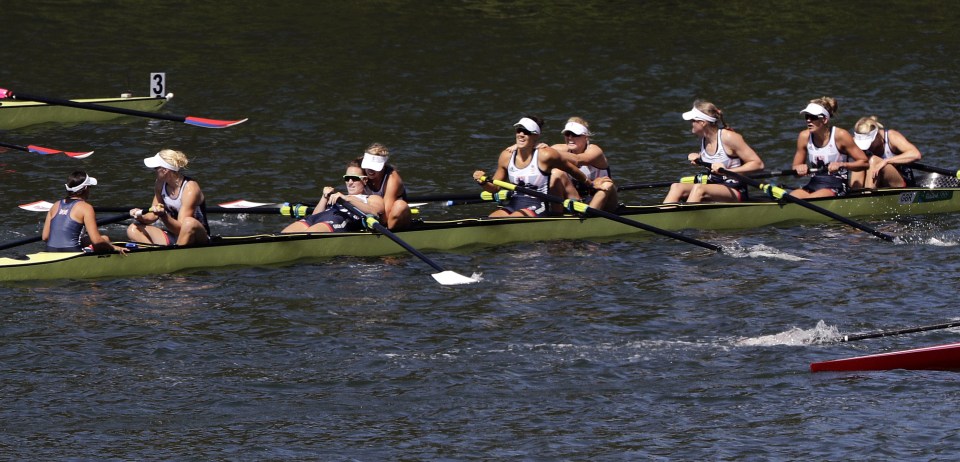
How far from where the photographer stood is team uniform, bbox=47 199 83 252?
18172 millimetres

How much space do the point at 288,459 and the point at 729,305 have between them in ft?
21.7

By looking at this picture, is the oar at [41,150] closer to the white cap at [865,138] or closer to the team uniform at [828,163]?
the team uniform at [828,163]

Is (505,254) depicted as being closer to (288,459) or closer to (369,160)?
(369,160)

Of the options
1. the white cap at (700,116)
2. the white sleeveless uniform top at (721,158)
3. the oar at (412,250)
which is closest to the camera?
the oar at (412,250)

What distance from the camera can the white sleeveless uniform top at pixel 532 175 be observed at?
2070 cm

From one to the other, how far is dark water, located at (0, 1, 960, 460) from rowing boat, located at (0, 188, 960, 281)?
0.76 ft

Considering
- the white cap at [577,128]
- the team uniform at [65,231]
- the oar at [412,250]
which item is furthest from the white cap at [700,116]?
the team uniform at [65,231]

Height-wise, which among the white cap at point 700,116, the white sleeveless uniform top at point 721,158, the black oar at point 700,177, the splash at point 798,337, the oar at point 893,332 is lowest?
the splash at point 798,337

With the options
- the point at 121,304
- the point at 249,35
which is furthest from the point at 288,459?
the point at 249,35

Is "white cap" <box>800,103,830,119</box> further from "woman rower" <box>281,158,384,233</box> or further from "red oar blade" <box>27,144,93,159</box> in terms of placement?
"red oar blade" <box>27,144,93,159</box>

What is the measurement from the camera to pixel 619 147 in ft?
91.3

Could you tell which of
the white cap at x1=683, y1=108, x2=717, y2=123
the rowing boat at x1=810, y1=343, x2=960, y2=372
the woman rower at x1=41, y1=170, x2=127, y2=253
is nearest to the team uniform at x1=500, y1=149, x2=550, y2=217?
the white cap at x1=683, y1=108, x2=717, y2=123

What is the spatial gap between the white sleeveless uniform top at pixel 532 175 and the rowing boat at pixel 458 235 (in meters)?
0.49

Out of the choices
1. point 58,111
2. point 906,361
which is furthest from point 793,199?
point 58,111
